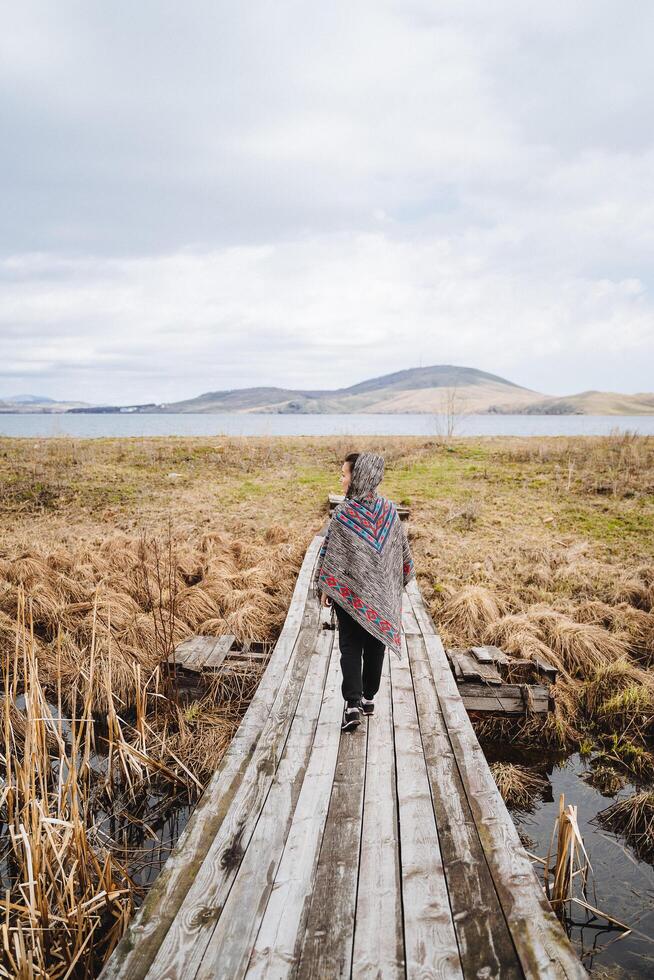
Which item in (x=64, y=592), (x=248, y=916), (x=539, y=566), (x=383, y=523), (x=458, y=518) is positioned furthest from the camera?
(x=458, y=518)

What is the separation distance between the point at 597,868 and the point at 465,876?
2.12 m

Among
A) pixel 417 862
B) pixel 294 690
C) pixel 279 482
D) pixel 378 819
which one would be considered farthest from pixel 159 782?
pixel 279 482

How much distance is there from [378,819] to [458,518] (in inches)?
445

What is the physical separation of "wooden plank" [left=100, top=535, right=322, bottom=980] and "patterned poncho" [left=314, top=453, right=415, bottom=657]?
1210 millimetres

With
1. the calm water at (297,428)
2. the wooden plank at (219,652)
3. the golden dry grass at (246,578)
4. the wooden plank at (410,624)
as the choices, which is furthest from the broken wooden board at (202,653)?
the calm water at (297,428)

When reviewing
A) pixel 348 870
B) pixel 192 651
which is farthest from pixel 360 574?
pixel 192 651

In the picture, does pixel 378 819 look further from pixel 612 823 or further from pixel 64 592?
pixel 64 592

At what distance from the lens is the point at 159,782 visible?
4.76 m

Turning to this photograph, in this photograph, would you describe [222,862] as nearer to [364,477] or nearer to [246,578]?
[364,477]

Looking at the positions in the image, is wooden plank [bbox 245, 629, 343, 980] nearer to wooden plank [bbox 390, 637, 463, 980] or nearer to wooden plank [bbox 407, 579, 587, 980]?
wooden plank [bbox 390, 637, 463, 980]

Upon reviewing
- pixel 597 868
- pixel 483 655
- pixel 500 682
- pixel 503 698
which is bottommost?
pixel 597 868

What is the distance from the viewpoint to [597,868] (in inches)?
160

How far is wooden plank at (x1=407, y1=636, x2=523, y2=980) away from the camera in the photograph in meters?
2.25

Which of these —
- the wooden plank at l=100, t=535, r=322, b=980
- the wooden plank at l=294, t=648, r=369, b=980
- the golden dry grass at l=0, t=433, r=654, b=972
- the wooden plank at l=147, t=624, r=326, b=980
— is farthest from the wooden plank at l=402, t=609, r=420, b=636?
the wooden plank at l=294, t=648, r=369, b=980
